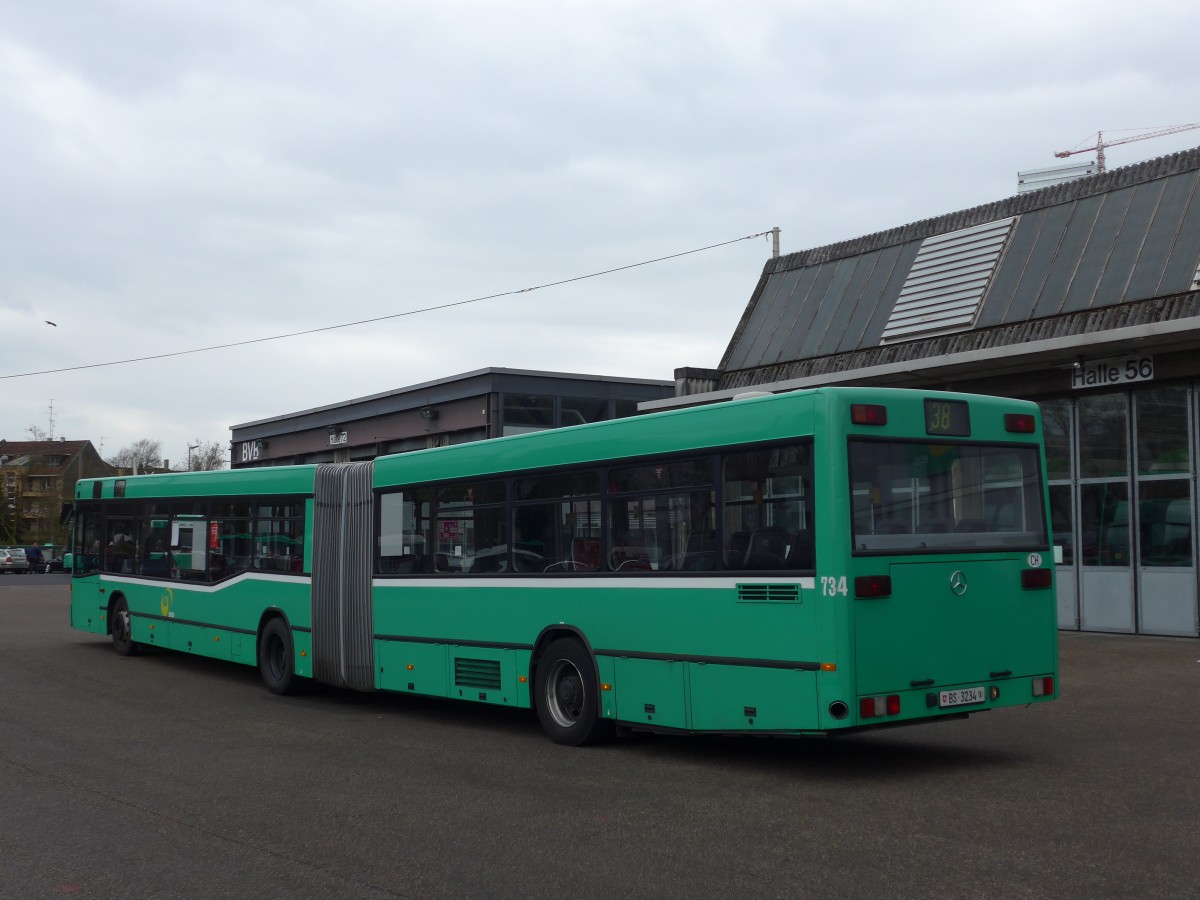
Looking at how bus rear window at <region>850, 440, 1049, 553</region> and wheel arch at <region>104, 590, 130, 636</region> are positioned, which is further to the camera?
wheel arch at <region>104, 590, 130, 636</region>

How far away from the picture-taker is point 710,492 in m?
9.61

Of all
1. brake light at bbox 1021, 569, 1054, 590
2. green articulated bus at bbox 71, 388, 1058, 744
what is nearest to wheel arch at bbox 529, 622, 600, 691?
green articulated bus at bbox 71, 388, 1058, 744

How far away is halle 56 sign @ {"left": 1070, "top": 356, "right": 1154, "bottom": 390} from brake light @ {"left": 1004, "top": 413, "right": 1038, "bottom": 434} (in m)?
9.75

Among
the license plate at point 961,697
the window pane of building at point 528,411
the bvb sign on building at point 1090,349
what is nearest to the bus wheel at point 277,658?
the license plate at point 961,697

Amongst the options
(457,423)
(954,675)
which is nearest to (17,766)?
(954,675)

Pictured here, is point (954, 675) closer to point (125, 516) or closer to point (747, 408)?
point (747, 408)

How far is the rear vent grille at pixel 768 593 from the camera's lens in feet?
29.2

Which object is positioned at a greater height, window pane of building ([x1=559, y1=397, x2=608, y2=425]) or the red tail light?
window pane of building ([x1=559, y1=397, x2=608, y2=425])

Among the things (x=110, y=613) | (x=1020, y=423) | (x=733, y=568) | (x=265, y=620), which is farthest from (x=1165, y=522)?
(x=110, y=613)

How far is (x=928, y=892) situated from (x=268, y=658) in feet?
36.7

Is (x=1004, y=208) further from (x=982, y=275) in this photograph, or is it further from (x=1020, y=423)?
(x=1020, y=423)

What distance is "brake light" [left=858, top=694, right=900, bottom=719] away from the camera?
8547 mm

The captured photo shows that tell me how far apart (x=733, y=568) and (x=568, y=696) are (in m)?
2.45

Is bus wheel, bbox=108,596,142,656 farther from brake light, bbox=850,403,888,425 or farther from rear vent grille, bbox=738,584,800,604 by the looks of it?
brake light, bbox=850,403,888,425
